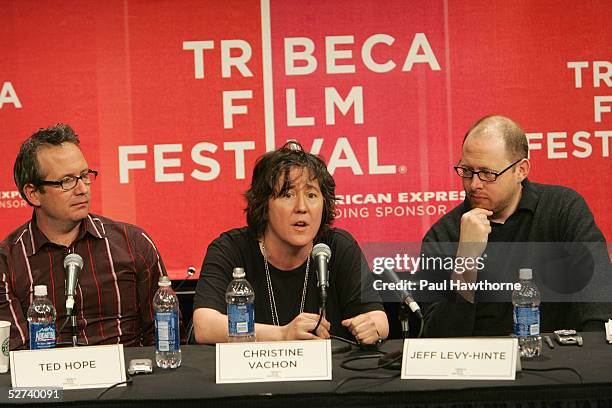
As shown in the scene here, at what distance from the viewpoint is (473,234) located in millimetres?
2838

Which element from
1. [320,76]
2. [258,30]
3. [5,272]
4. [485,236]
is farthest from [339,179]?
[5,272]

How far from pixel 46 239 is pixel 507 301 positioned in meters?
1.67

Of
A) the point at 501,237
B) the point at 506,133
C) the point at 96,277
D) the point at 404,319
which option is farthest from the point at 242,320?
the point at 506,133

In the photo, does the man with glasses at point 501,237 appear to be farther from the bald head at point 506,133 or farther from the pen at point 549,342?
the pen at point 549,342

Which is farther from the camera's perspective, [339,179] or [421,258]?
[339,179]

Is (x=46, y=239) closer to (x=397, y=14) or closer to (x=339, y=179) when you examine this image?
(x=339, y=179)

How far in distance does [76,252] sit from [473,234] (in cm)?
143

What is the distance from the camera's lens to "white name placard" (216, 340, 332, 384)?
2139mm

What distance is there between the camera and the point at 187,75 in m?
4.11

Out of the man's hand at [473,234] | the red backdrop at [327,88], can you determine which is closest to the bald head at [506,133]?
the man's hand at [473,234]

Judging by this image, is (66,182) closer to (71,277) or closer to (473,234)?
(71,277)

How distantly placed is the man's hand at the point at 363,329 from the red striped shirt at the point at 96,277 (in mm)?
922

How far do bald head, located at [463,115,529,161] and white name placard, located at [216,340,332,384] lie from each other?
3.84 feet

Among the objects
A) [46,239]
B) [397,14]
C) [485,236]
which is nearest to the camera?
[485,236]
